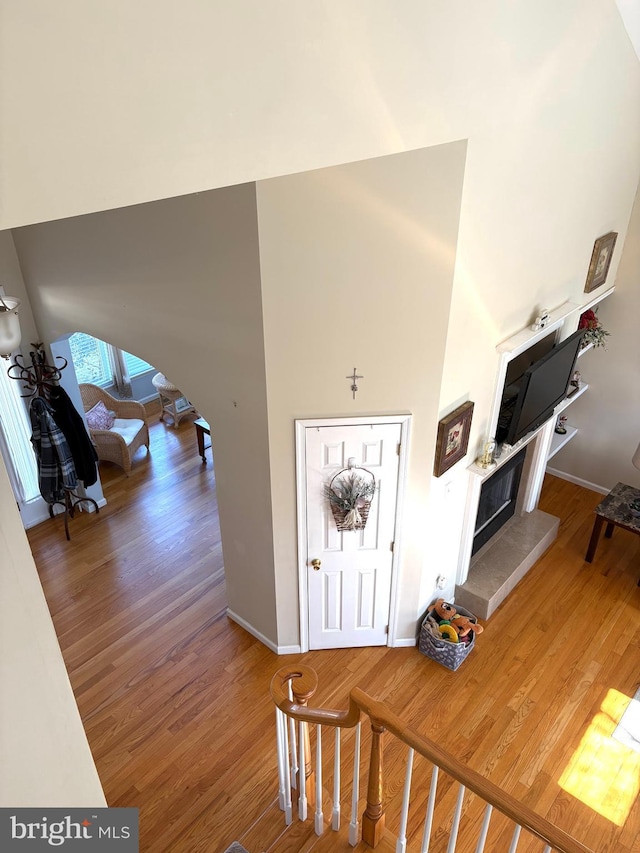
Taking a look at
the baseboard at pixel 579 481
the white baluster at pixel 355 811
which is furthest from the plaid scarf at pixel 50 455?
the baseboard at pixel 579 481

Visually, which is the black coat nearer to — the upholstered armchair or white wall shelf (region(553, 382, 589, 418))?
the upholstered armchair

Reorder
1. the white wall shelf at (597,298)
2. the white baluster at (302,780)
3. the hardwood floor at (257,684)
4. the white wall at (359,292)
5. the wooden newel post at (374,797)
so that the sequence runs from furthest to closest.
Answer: the white wall shelf at (597,298), the hardwood floor at (257,684), the white wall at (359,292), the white baluster at (302,780), the wooden newel post at (374,797)

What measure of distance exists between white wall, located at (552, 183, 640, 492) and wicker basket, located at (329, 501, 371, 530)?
373cm

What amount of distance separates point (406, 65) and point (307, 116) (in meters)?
0.83

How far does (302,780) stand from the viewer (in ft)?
11.4

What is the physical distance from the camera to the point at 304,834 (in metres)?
3.56

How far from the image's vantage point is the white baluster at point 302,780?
342 cm

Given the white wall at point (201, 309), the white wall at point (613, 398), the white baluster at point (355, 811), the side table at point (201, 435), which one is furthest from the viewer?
the side table at point (201, 435)

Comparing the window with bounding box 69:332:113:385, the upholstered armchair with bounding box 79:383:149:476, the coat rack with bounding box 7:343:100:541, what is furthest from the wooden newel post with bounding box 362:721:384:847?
the window with bounding box 69:332:113:385

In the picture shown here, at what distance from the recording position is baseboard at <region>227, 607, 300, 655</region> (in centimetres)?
553

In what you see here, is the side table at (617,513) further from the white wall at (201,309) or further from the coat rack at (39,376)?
the coat rack at (39,376)

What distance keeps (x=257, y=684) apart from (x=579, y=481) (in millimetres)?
4553

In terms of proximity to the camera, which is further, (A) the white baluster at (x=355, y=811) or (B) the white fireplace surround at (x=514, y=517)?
(B) the white fireplace surround at (x=514, y=517)

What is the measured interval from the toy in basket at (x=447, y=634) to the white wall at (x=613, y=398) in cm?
295
